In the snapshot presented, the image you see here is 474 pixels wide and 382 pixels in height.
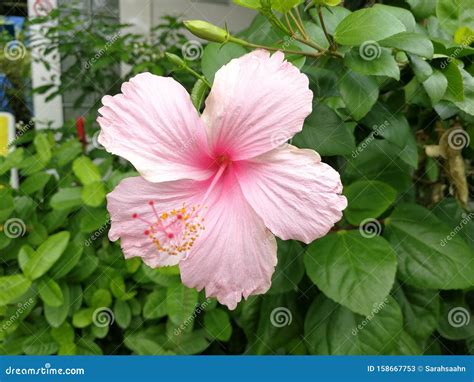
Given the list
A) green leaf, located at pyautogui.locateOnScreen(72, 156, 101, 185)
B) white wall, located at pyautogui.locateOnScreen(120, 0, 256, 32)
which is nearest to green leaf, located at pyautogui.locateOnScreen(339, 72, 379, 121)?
green leaf, located at pyautogui.locateOnScreen(72, 156, 101, 185)

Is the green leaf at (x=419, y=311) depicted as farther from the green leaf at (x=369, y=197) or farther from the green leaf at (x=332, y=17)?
the green leaf at (x=332, y=17)

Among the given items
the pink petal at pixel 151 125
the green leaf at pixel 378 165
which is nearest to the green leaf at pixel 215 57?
the pink petal at pixel 151 125

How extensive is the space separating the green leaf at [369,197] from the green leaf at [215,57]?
0.29m

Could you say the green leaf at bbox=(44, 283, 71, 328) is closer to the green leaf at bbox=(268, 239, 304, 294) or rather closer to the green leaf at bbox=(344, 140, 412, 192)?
the green leaf at bbox=(268, 239, 304, 294)

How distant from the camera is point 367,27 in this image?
60 cm

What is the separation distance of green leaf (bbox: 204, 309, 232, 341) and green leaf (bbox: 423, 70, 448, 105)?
0.57 meters

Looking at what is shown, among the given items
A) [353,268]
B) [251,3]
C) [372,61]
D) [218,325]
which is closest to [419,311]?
[353,268]

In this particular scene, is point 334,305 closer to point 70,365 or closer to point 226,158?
point 226,158

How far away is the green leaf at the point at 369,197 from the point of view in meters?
0.80

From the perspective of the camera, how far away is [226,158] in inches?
21.5

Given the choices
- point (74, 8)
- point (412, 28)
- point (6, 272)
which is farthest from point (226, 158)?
point (74, 8)

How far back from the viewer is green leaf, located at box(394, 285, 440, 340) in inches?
33.5

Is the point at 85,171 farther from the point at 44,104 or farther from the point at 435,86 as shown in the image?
the point at 44,104

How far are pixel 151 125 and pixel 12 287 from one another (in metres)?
0.59
